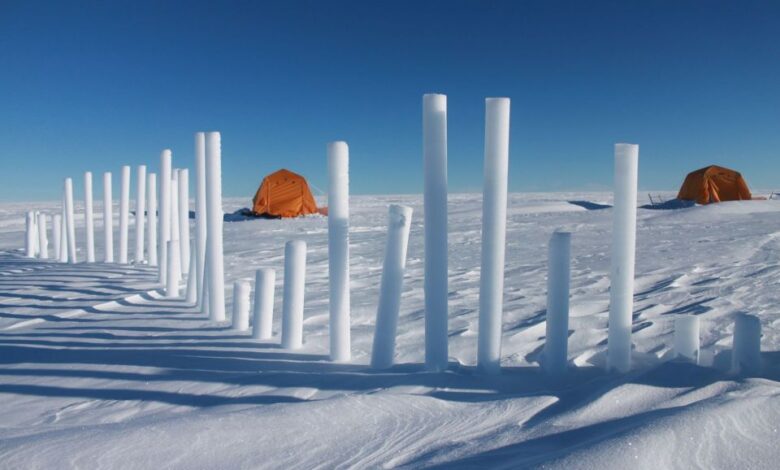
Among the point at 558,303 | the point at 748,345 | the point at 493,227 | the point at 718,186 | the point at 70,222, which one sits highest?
the point at 718,186

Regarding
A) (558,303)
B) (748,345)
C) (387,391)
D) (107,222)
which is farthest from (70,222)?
(748,345)

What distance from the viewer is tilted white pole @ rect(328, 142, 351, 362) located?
3084 millimetres

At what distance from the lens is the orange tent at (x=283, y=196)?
1778 centimetres

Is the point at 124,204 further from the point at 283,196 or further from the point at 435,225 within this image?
the point at 283,196

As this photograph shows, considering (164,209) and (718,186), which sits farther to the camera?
(718,186)

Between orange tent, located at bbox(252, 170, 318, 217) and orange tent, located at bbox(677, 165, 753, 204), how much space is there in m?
11.5

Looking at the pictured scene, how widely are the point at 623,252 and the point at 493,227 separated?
1.89ft

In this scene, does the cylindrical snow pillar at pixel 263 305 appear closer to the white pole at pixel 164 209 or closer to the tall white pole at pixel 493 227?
the tall white pole at pixel 493 227

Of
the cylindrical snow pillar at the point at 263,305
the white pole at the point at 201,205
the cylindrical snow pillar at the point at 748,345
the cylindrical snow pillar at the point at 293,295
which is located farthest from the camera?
the white pole at the point at 201,205

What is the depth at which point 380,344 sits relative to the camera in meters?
2.96

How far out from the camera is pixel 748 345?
2.50 meters

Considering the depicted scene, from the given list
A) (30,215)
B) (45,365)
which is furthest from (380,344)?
(30,215)

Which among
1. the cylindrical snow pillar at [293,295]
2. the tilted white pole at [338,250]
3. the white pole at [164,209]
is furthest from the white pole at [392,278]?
the white pole at [164,209]

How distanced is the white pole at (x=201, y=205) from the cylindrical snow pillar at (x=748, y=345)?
353cm
